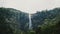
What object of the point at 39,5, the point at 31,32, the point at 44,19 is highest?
the point at 39,5

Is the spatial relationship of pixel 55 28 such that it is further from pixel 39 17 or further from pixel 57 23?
pixel 39 17

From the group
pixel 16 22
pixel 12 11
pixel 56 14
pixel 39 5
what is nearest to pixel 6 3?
pixel 12 11

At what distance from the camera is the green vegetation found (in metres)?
1.08

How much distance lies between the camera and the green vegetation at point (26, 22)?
108 cm

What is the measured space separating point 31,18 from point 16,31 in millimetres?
171

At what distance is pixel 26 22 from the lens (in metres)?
1.12

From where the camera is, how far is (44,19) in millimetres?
1103

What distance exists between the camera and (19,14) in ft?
3.73

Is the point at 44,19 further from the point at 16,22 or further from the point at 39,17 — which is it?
the point at 16,22

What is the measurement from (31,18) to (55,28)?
0.72ft

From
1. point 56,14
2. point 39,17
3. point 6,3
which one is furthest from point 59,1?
point 6,3

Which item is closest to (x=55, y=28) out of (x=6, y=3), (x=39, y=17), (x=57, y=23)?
(x=57, y=23)

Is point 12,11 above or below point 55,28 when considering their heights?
above

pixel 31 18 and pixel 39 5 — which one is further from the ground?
pixel 39 5
